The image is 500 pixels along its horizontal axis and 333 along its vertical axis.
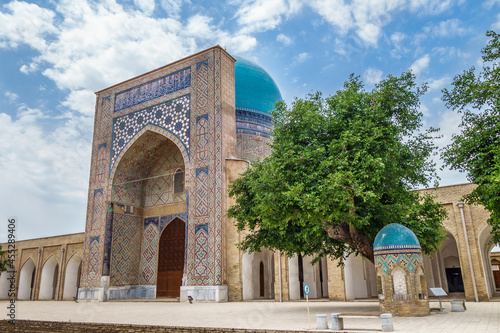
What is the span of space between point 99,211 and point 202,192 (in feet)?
16.9

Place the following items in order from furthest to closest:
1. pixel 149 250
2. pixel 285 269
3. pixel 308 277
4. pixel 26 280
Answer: pixel 26 280 < pixel 149 250 < pixel 308 277 < pixel 285 269

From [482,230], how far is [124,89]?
47.4ft

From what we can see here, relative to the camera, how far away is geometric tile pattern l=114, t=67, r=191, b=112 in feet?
51.6

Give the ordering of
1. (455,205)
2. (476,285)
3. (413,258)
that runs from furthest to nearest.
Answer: (455,205), (476,285), (413,258)

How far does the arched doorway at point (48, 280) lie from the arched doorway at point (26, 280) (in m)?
1.83

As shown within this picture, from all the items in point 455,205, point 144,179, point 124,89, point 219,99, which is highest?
point 124,89

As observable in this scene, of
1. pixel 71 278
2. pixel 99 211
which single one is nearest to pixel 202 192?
pixel 99 211

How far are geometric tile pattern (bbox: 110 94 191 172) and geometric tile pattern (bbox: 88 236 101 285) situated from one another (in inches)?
122

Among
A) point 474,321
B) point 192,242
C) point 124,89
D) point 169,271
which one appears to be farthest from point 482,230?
point 124,89

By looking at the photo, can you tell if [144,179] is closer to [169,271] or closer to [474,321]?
[169,271]

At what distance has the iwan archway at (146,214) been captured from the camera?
15.9 metres

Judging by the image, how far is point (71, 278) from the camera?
19375 millimetres

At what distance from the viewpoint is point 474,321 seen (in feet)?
20.6

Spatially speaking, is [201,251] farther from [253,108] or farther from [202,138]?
[253,108]
